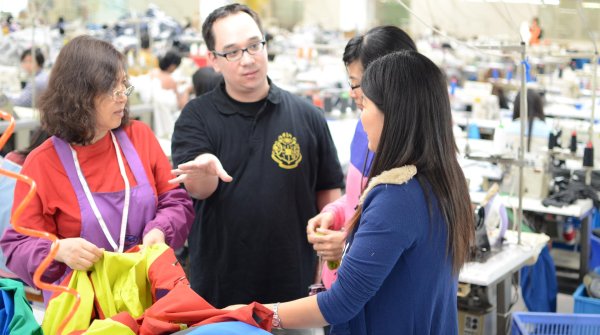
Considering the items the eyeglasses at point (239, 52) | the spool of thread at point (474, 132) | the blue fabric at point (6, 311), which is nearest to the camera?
the blue fabric at point (6, 311)

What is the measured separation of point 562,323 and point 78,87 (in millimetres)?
2178

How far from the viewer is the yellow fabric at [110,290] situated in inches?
68.7

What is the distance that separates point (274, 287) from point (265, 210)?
27cm

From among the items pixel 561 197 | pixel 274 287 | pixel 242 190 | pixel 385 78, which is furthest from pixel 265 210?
pixel 561 197

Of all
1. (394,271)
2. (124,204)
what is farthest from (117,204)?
(394,271)

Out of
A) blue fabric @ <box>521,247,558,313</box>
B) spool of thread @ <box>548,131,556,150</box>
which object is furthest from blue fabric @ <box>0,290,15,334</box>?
spool of thread @ <box>548,131,556,150</box>

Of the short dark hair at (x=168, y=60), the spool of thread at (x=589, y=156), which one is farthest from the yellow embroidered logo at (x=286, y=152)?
the short dark hair at (x=168, y=60)

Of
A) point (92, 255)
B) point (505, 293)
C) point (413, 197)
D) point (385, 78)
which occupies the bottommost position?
point (505, 293)

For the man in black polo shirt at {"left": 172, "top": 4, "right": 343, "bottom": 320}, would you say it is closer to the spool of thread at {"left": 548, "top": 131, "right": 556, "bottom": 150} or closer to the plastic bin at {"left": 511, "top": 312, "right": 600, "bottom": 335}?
the plastic bin at {"left": 511, "top": 312, "right": 600, "bottom": 335}

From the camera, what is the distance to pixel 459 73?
1142 cm

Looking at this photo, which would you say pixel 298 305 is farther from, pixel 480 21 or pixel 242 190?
pixel 480 21

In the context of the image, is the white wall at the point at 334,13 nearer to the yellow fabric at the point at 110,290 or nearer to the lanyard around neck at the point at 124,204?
the lanyard around neck at the point at 124,204

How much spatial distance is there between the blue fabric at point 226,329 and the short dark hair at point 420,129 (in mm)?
467

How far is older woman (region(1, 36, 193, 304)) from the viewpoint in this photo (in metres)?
1.98
